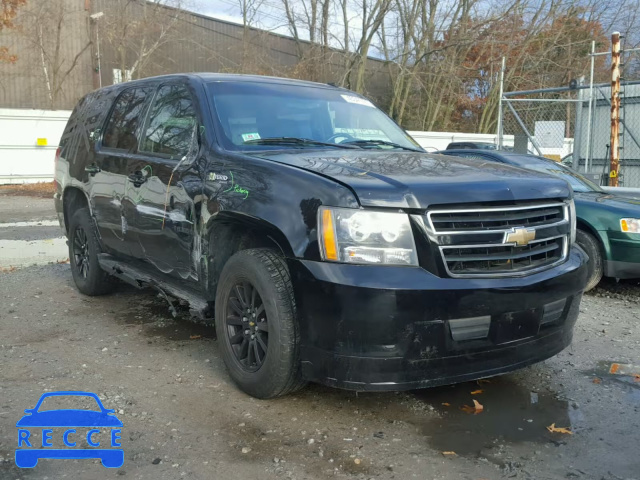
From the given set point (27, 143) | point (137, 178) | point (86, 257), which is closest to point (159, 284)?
point (137, 178)

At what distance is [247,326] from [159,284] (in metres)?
1.29

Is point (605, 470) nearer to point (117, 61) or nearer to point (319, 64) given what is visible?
point (319, 64)

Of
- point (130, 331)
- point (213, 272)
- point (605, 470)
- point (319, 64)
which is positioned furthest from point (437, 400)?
point (319, 64)

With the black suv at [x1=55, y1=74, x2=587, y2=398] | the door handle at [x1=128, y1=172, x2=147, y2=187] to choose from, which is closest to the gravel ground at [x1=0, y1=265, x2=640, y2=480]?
the black suv at [x1=55, y1=74, x2=587, y2=398]

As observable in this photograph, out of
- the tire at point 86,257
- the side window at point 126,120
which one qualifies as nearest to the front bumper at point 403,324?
the side window at point 126,120

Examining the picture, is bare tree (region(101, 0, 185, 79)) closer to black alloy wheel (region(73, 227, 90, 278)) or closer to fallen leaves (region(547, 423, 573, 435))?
black alloy wheel (region(73, 227, 90, 278))

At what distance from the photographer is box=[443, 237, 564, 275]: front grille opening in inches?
126

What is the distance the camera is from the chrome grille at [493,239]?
317 cm

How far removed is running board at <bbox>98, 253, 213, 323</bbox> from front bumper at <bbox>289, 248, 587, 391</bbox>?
1.09 metres

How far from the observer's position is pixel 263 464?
118 inches

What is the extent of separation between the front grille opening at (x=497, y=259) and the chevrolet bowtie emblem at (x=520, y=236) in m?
0.03

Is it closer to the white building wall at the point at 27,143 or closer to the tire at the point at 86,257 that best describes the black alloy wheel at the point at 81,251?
the tire at the point at 86,257

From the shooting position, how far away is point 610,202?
6.76 metres

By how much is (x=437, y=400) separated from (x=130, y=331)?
2.62 meters
